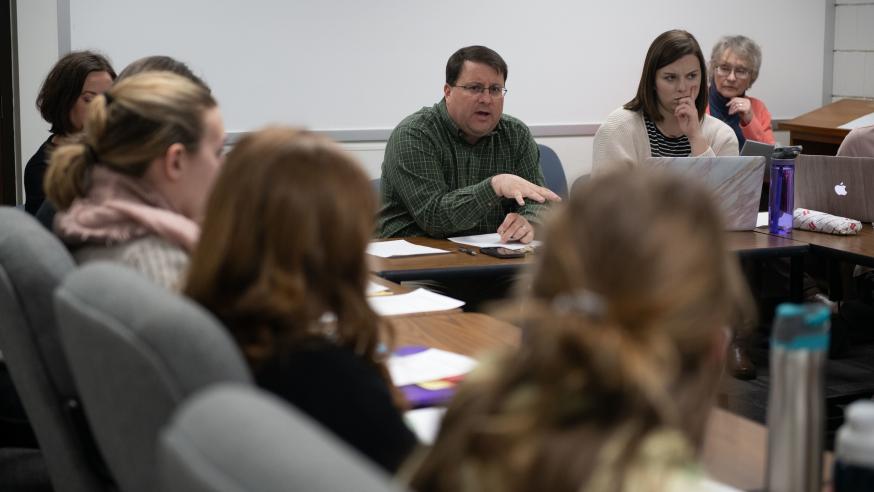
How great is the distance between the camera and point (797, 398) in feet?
3.55

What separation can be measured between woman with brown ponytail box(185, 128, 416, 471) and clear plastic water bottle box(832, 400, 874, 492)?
440mm

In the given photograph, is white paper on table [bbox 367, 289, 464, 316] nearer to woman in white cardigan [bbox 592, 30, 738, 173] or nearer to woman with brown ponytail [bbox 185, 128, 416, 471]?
woman with brown ponytail [bbox 185, 128, 416, 471]

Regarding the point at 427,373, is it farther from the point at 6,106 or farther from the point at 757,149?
the point at 6,106

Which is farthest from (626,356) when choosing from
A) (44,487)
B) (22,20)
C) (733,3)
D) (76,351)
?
(733,3)

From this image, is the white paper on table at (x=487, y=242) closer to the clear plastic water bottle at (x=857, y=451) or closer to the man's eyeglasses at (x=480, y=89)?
the man's eyeglasses at (x=480, y=89)

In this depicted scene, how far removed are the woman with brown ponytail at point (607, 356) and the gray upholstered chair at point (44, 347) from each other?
2.85 feet

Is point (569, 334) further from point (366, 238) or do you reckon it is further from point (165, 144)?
point (165, 144)

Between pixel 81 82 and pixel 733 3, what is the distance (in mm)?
4006

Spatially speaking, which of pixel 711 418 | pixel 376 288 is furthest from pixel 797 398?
pixel 376 288

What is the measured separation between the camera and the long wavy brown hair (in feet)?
3.82

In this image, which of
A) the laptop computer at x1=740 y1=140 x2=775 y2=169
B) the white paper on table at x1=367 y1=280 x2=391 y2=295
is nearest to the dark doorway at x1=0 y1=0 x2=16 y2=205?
the white paper on table at x1=367 y1=280 x2=391 y2=295

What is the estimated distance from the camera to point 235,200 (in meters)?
1.17

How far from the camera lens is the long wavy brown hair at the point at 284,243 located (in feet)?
3.82

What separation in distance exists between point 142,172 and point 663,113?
9.07ft
